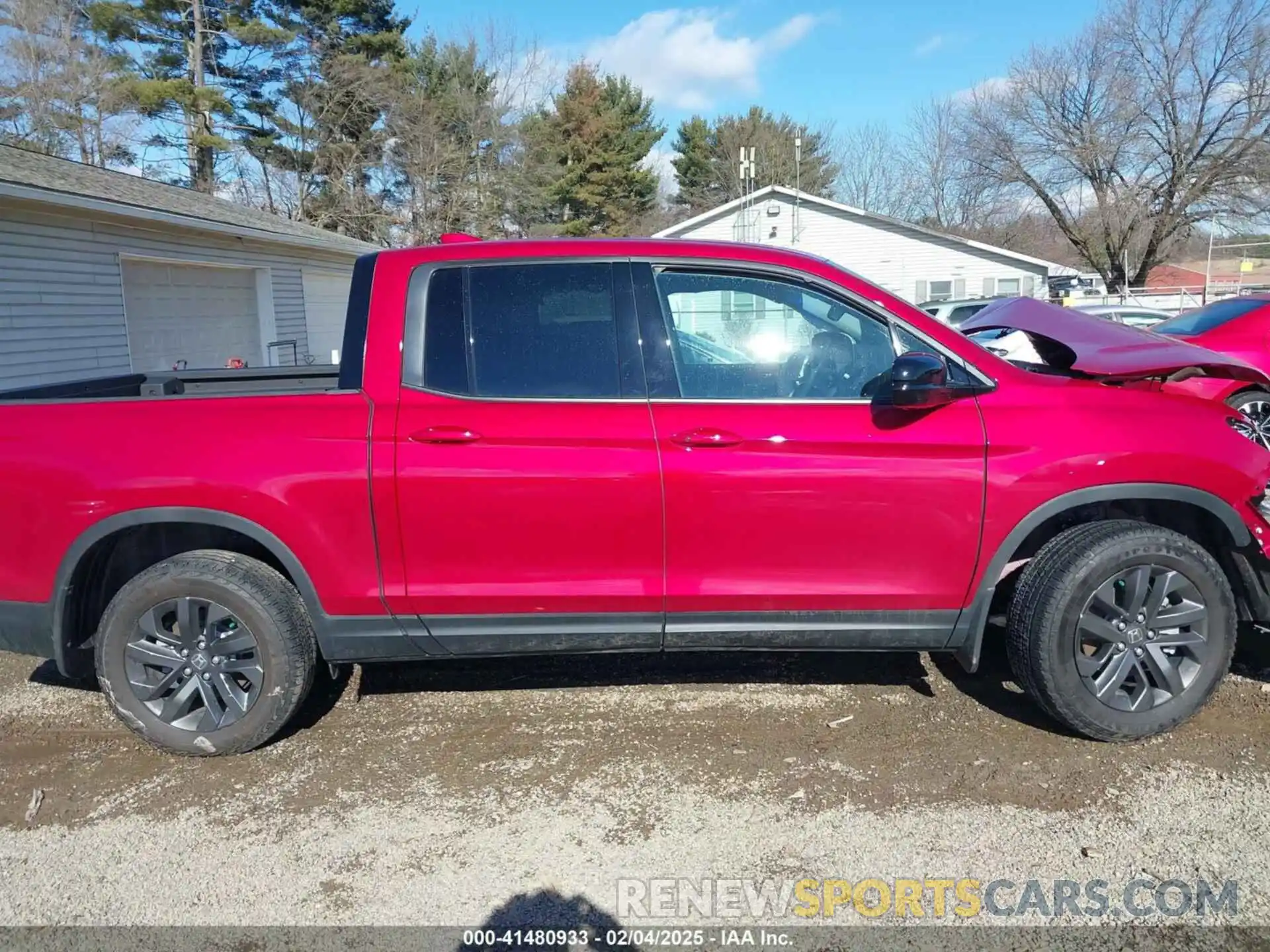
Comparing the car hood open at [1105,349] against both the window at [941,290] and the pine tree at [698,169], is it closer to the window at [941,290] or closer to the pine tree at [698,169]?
the window at [941,290]

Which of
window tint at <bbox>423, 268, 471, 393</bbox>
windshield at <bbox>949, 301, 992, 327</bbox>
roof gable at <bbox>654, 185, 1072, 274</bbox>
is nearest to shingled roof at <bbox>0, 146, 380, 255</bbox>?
window tint at <bbox>423, 268, 471, 393</bbox>

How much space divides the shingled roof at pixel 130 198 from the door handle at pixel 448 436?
26.7ft

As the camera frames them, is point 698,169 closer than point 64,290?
No

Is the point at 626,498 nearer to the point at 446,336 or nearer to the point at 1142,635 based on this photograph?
the point at 446,336

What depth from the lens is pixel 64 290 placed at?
32.2 feet

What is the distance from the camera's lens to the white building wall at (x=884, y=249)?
28375 mm

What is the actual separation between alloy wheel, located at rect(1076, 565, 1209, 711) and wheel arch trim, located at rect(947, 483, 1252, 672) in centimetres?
26

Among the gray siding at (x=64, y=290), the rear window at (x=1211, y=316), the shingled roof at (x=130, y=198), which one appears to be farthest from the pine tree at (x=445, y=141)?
the rear window at (x=1211, y=316)

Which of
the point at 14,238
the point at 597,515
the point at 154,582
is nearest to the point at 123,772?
the point at 154,582

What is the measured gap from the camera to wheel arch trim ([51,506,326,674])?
3008mm

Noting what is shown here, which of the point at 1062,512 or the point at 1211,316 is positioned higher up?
the point at 1211,316

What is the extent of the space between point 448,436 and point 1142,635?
2.58m

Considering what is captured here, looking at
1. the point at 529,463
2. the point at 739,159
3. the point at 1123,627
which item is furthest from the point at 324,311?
the point at 739,159

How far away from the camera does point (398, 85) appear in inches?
1243
